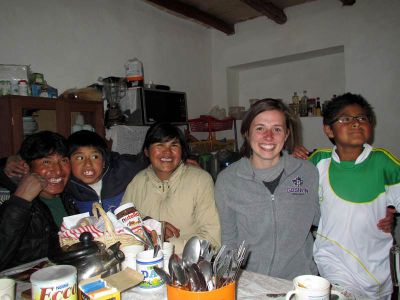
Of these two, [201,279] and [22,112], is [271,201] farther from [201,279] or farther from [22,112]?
[22,112]

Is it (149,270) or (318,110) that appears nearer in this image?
(149,270)

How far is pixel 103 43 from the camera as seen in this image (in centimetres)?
319

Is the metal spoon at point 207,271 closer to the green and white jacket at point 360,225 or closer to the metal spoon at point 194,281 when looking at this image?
the metal spoon at point 194,281

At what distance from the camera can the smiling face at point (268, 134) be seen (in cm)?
136

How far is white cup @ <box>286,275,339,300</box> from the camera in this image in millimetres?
679

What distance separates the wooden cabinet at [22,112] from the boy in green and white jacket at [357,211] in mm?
1891

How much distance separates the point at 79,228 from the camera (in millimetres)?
995

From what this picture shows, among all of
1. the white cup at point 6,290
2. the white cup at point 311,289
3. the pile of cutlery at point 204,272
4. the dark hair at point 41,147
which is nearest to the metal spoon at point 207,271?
the pile of cutlery at point 204,272

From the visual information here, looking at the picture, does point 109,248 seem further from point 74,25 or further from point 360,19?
point 360,19

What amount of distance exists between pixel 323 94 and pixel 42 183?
374 cm

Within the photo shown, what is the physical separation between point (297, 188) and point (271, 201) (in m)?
0.14

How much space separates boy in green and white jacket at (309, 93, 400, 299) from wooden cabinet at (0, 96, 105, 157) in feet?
6.21

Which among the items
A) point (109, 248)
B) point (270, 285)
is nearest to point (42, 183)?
point (109, 248)

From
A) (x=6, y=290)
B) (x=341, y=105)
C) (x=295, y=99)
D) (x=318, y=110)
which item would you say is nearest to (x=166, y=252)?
(x=6, y=290)
